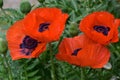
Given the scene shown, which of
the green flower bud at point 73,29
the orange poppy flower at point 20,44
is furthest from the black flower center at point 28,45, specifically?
the green flower bud at point 73,29

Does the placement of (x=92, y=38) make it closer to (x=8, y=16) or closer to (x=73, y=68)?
(x=73, y=68)

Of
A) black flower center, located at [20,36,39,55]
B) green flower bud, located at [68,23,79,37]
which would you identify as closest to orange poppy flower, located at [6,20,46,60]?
black flower center, located at [20,36,39,55]

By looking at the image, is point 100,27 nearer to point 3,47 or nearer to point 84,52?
point 84,52

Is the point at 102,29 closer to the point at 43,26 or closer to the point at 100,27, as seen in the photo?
the point at 100,27

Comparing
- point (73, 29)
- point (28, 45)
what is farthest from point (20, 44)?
point (73, 29)

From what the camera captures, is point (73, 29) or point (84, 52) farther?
point (73, 29)
